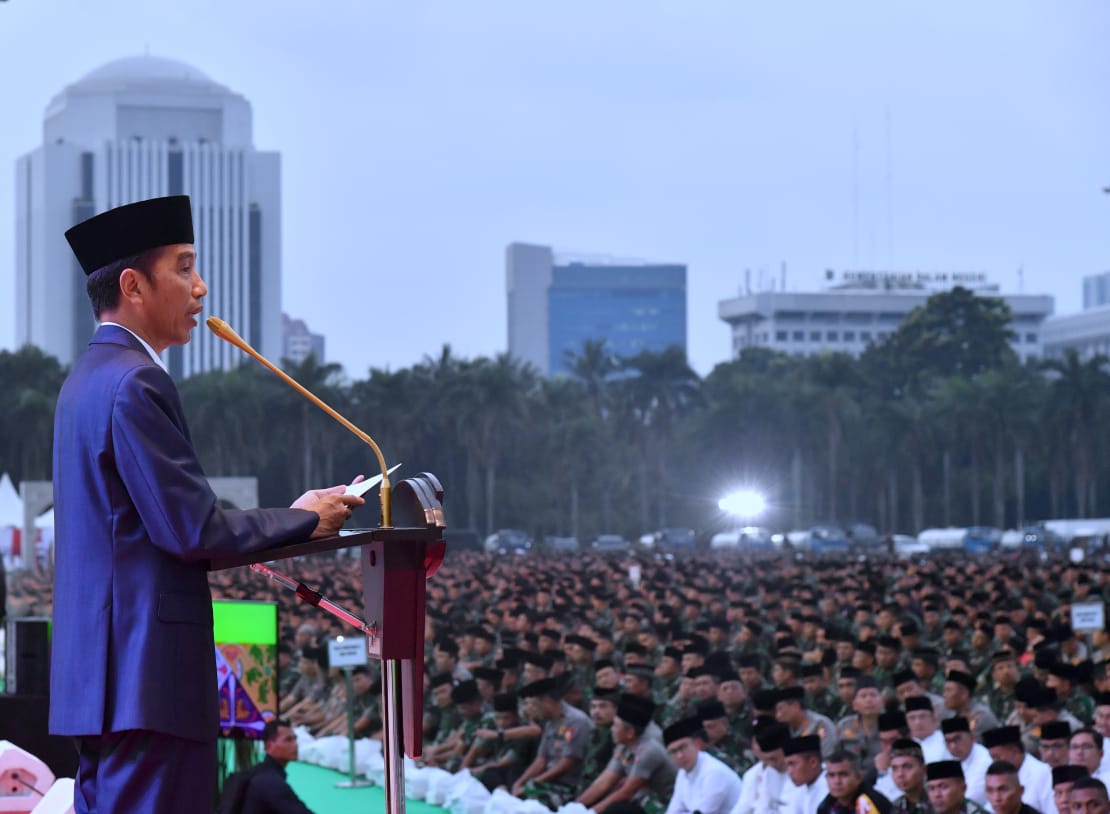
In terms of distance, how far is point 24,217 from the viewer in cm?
10444

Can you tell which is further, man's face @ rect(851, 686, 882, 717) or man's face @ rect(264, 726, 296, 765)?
man's face @ rect(851, 686, 882, 717)

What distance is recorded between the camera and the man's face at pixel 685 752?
9273mm

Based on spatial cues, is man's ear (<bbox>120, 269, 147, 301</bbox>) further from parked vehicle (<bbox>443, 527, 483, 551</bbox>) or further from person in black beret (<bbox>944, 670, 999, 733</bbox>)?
parked vehicle (<bbox>443, 527, 483, 551</bbox>)

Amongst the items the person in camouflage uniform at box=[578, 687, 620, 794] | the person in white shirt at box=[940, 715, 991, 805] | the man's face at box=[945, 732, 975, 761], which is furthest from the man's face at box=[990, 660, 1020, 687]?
the person in camouflage uniform at box=[578, 687, 620, 794]

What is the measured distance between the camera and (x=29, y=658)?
529 cm

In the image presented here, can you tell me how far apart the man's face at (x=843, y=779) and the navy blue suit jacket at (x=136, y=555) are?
17.5ft

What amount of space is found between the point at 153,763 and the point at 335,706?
1206 cm

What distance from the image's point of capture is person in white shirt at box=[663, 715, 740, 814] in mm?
9242

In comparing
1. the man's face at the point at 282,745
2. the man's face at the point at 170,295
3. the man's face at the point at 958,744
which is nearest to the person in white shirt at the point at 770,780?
the man's face at the point at 958,744

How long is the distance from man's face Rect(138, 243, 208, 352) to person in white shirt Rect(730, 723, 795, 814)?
251 inches

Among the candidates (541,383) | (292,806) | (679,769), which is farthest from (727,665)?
(541,383)

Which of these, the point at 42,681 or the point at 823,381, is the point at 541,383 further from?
the point at 42,681

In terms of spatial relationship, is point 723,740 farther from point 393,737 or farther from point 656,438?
point 656,438

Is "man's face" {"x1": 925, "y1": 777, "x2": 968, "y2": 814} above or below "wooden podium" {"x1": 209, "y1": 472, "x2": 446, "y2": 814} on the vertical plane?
below
